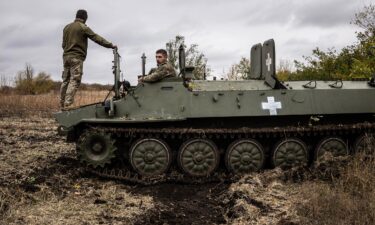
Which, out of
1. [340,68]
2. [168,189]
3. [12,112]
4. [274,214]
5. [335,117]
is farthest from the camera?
[12,112]

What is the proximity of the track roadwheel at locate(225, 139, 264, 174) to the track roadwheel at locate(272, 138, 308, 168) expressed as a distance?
0.32 metres

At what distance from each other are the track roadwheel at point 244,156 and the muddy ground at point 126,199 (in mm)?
382

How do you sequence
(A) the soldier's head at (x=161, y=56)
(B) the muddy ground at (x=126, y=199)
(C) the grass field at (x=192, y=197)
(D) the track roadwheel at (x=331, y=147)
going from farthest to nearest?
(A) the soldier's head at (x=161, y=56) → (D) the track roadwheel at (x=331, y=147) → (B) the muddy ground at (x=126, y=199) → (C) the grass field at (x=192, y=197)

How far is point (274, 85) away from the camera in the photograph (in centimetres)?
990

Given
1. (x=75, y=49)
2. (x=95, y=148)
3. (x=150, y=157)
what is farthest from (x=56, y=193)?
(x=75, y=49)

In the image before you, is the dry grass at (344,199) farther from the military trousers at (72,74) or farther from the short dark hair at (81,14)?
the short dark hair at (81,14)

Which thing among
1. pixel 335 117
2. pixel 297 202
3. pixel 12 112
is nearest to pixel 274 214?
pixel 297 202

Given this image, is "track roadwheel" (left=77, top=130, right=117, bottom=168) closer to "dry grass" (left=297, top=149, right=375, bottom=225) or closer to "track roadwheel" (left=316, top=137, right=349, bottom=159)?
"dry grass" (left=297, top=149, right=375, bottom=225)

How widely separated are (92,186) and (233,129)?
275 cm

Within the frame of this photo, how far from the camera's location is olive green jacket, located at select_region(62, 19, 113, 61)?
1036cm

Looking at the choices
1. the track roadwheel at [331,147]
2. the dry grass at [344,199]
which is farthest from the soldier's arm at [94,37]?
the dry grass at [344,199]

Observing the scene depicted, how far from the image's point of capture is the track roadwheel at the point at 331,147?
984 cm

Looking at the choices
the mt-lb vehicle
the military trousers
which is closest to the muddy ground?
the mt-lb vehicle

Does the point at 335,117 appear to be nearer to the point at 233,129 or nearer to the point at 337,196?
the point at 233,129
